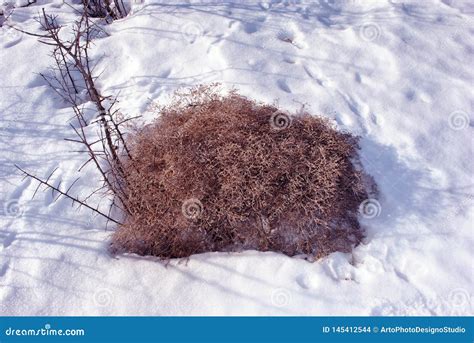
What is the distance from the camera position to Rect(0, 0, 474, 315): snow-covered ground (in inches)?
106

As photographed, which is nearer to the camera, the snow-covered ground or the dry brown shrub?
the snow-covered ground

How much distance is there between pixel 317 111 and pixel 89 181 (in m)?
2.16

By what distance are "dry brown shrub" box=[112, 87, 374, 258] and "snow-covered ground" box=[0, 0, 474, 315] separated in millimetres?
140

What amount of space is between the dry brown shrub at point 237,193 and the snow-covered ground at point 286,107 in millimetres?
140

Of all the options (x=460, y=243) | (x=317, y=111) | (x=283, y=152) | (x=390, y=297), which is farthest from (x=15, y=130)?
(x=460, y=243)

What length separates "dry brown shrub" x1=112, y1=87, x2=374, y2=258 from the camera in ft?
9.39

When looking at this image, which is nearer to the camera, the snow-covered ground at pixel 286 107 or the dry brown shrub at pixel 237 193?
the snow-covered ground at pixel 286 107

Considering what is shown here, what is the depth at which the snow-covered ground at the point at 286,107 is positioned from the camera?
8.81ft

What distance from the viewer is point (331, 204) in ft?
9.54

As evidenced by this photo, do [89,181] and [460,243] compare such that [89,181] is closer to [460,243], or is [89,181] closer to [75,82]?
[75,82]

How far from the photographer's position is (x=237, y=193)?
113 inches

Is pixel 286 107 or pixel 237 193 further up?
pixel 286 107

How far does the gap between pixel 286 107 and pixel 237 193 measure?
1178mm
